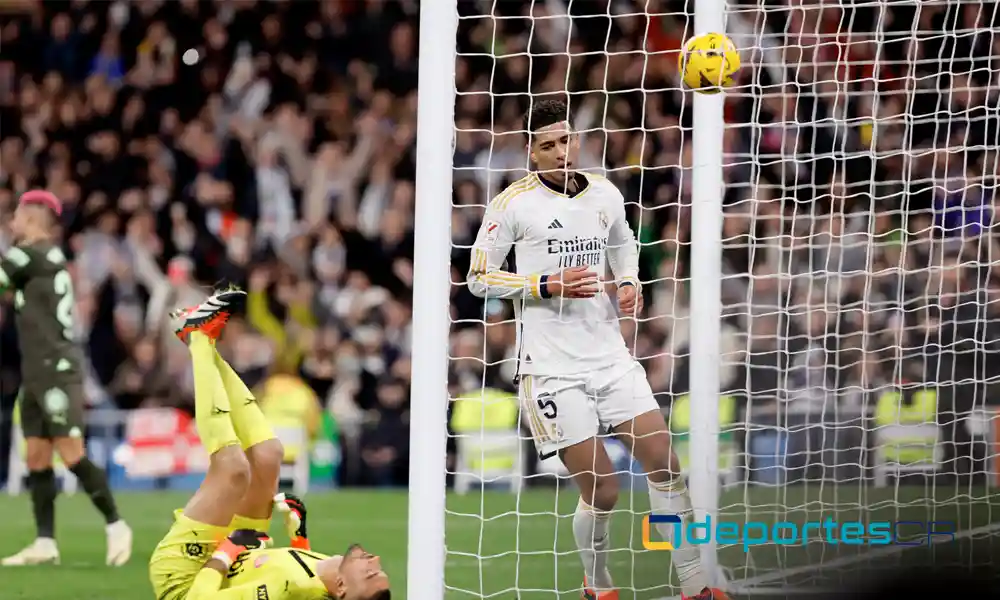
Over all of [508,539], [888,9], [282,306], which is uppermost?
[888,9]

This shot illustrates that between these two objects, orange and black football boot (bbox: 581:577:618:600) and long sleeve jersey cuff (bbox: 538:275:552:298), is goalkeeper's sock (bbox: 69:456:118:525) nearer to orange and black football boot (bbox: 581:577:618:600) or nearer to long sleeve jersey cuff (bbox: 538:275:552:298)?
orange and black football boot (bbox: 581:577:618:600)

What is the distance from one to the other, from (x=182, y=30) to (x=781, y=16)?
22.8ft

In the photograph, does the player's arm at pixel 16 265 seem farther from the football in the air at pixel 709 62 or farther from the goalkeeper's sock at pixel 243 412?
the football in the air at pixel 709 62

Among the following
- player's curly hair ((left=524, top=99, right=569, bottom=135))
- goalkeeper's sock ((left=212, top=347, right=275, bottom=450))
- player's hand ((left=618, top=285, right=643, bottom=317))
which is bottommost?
goalkeeper's sock ((left=212, top=347, right=275, bottom=450))

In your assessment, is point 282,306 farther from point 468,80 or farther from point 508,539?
point 508,539

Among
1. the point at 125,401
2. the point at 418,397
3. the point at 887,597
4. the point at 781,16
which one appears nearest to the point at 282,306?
the point at 125,401

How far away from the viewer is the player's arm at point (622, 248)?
5758mm

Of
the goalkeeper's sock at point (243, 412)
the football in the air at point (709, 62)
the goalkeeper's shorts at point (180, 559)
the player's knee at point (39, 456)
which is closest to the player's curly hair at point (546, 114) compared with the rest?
the football in the air at point (709, 62)

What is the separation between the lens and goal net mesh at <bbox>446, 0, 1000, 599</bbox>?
676cm

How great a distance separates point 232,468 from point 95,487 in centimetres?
275

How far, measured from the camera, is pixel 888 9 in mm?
7637

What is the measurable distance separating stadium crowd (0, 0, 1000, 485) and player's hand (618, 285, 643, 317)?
395 cm

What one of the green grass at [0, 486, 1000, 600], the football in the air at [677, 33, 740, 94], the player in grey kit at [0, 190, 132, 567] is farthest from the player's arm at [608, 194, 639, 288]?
the player in grey kit at [0, 190, 132, 567]

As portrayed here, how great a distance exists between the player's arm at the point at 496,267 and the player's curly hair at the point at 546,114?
0.35 m
